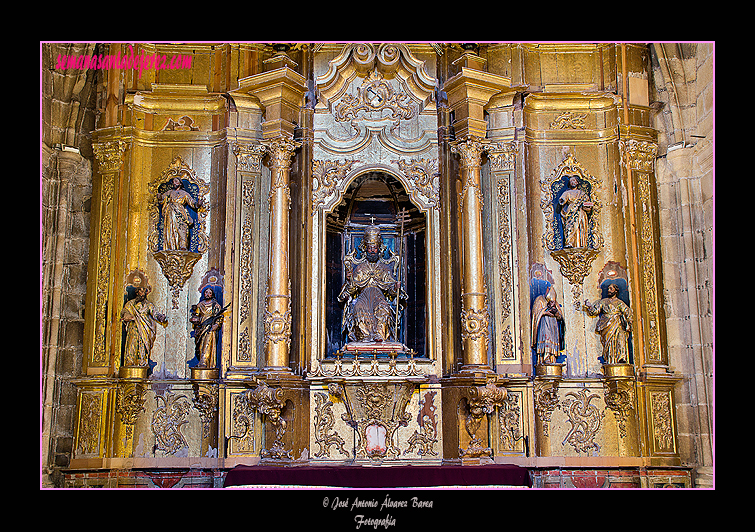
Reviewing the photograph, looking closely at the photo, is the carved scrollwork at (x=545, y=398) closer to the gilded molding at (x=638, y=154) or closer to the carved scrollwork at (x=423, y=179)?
the carved scrollwork at (x=423, y=179)

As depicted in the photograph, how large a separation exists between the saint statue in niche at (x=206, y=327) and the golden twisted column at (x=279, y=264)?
24.2 inches

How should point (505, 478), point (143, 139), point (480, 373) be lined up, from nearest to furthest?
point (505, 478), point (480, 373), point (143, 139)

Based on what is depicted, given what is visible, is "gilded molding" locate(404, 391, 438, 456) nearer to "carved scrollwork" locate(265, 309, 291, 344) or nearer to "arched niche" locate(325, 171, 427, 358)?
"arched niche" locate(325, 171, 427, 358)

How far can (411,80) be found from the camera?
8828 millimetres

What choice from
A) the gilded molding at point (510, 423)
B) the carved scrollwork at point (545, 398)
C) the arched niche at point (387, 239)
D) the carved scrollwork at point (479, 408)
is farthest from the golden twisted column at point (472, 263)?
the carved scrollwork at point (545, 398)

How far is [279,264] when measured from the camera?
26.7 ft

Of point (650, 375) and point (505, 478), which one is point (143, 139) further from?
point (650, 375)

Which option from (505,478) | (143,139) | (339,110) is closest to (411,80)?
(339,110)

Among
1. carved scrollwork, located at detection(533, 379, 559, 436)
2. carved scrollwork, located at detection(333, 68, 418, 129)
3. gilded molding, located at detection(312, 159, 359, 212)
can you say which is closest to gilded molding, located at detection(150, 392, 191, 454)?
gilded molding, located at detection(312, 159, 359, 212)

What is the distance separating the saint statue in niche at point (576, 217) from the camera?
8.40 meters

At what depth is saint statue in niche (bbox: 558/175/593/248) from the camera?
331 inches

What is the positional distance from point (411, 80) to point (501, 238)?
7.32ft

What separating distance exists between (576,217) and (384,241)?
2.31m

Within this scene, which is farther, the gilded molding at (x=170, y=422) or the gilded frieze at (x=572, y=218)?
the gilded frieze at (x=572, y=218)
